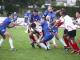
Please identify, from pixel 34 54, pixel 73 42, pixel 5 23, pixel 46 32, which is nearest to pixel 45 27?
pixel 46 32

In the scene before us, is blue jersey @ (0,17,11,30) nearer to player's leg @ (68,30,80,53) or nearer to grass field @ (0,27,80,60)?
grass field @ (0,27,80,60)

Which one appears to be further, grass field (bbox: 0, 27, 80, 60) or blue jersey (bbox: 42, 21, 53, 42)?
blue jersey (bbox: 42, 21, 53, 42)

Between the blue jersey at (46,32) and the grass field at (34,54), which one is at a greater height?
the blue jersey at (46,32)

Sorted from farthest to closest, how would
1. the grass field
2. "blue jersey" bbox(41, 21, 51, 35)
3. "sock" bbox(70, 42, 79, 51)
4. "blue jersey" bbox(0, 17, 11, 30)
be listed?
1. "blue jersey" bbox(41, 21, 51, 35)
2. "blue jersey" bbox(0, 17, 11, 30)
3. "sock" bbox(70, 42, 79, 51)
4. the grass field

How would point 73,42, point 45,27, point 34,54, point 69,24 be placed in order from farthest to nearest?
1. point 45,27
2. point 73,42
3. point 69,24
4. point 34,54

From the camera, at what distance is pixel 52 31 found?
16.3 metres

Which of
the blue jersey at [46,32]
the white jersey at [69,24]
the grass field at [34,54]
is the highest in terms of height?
the white jersey at [69,24]

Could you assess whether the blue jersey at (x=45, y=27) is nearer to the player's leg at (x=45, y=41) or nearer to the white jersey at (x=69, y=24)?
the player's leg at (x=45, y=41)

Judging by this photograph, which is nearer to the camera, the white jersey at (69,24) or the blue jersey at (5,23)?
the white jersey at (69,24)

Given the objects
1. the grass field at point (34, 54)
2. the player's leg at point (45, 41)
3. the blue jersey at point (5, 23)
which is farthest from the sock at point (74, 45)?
the blue jersey at point (5, 23)

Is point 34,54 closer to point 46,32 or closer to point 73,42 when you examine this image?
point 46,32

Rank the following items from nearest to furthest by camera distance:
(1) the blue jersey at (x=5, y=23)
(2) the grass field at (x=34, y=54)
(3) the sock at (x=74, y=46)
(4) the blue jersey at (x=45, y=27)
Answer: (2) the grass field at (x=34, y=54)
(3) the sock at (x=74, y=46)
(1) the blue jersey at (x=5, y=23)
(4) the blue jersey at (x=45, y=27)

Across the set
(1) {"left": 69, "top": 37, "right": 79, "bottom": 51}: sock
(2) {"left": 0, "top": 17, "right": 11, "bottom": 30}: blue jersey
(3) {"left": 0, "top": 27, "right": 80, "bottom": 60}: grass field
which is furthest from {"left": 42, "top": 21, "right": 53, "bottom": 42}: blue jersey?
(2) {"left": 0, "top": 17, "right": 11, "bottom": 30}: blue jersey

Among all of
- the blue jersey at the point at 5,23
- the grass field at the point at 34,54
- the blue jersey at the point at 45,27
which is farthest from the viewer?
Result: the blue jersey at the point at 45,27
